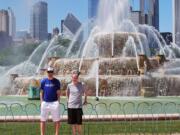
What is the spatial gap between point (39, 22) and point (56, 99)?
516 ft

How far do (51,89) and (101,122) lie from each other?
136 inches

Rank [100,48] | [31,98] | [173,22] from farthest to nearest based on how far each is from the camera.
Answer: [173,22]
[100,48]
[31,98]

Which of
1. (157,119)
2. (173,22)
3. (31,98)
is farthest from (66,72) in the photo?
(173,22)

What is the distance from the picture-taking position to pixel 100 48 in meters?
39.5

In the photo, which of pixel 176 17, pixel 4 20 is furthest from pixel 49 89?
pixel 4 20

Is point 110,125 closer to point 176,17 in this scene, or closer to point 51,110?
point 51,110

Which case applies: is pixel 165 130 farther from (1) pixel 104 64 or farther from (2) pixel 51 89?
(1) pixel 104 64

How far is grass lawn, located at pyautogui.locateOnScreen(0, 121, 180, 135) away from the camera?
1216 centimetres

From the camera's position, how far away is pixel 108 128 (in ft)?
42.0

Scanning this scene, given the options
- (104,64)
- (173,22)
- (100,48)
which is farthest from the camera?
(173,22)

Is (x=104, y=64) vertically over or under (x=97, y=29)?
Answer: under

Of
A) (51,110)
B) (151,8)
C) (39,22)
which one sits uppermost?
(151,8)

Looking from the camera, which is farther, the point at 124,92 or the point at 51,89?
the point at 124,92

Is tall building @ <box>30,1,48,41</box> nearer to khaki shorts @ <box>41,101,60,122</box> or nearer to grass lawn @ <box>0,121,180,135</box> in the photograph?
grass lawn @ <box>0,121,180,135</box>
